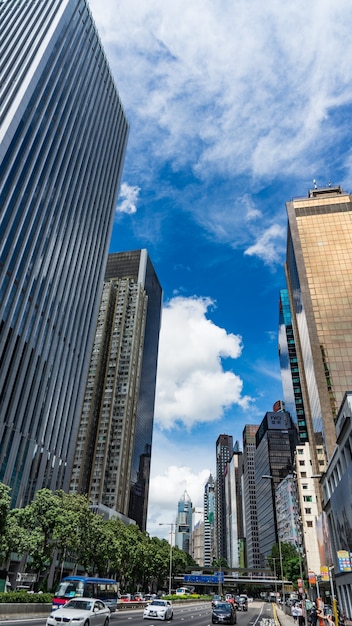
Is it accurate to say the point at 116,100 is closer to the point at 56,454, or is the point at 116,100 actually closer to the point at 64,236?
the point at 64,236

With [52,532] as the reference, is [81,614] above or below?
below

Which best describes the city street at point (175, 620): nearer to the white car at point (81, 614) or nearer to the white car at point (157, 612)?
the white car at point (157, 612)

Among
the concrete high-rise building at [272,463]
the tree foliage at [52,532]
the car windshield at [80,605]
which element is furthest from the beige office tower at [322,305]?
the car windshield at [80,605]

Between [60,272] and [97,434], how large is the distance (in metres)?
77.8

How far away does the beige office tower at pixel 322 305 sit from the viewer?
304 ft

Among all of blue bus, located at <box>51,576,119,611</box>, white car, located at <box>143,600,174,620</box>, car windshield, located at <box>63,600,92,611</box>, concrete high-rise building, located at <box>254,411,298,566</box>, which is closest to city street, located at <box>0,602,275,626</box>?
white car, located at <box>143,600,174,620</box>

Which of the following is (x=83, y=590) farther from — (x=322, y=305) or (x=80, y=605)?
(x=322, y=305)

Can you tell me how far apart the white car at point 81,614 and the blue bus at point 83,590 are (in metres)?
9.57

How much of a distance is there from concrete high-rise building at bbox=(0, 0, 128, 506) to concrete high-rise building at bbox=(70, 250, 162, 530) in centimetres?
5565

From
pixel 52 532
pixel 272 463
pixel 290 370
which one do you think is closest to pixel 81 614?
pixel 52 532

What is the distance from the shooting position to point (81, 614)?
17.2 m

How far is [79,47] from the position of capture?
8244 centimetres

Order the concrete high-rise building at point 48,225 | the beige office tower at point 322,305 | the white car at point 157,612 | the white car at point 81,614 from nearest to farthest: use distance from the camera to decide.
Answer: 1. the white car at point 81,614
2. the white car at point 157,612
3. the concrete high-rise building at point 48,225
4. the beige office tower at point 322,305

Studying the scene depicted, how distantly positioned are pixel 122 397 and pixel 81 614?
125m
